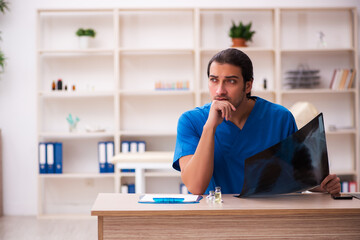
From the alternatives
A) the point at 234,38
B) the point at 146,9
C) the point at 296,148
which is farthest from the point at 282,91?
the point at 296,148

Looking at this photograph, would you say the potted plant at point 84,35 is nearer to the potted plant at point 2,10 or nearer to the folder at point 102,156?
the potted plant at point 2,10

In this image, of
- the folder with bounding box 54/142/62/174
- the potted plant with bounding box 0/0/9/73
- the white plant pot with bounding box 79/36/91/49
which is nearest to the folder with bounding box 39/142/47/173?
the folder with bounding box 54/142/62/174

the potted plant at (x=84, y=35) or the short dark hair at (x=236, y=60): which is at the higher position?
the potted plant at (x=84, y=35)

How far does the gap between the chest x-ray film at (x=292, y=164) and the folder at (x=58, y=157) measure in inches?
122

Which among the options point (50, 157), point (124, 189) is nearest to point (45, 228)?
point (50, 157)

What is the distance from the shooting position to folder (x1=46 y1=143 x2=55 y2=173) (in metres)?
4.04

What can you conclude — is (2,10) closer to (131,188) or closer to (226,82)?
(131,188)

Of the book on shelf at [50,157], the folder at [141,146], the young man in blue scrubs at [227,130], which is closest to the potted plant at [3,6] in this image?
the book on shelf at [50,157]

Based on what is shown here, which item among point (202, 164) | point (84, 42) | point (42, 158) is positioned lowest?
point (42, 158)

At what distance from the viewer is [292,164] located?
123 cm

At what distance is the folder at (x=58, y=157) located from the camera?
4.05 meters

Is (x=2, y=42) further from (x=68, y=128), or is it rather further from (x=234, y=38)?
(x=234, y=38)

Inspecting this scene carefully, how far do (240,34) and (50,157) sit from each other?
7.51 ft

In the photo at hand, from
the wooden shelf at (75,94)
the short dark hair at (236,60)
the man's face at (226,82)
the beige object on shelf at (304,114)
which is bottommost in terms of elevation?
the beige object on shelf at (304,114)
